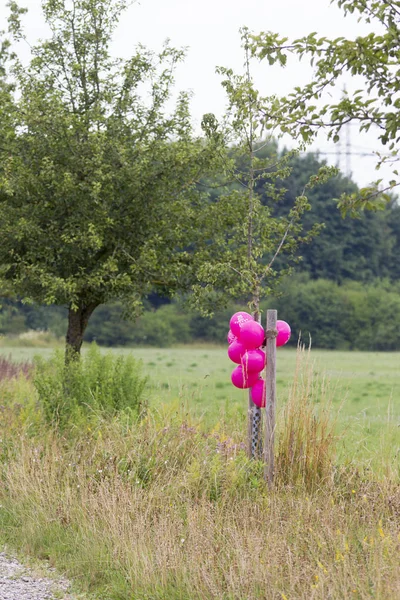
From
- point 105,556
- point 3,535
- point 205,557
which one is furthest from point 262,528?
point 3,535

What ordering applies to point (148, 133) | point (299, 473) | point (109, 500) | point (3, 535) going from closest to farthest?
point (109, 500) < point (3, 535) < point (299, 473) < point (148, 133)

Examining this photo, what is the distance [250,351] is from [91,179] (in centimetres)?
547

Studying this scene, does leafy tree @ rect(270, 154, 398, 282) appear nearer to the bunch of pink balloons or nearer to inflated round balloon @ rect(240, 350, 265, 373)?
the bunch of pink balloons

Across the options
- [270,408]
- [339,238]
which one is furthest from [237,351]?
[339,238]

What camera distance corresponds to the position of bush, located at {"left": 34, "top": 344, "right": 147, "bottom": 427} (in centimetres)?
973

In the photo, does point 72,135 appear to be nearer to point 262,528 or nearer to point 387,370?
point 262,528

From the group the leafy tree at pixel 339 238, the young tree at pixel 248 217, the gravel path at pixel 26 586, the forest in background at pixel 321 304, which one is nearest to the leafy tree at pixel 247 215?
the young tree at pixel 248 217

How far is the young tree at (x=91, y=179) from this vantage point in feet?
39.8

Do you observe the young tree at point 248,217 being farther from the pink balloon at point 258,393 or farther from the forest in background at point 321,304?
the forest in background at point 321,304

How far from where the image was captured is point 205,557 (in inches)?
212

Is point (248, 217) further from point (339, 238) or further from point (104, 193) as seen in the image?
point (339, 238)

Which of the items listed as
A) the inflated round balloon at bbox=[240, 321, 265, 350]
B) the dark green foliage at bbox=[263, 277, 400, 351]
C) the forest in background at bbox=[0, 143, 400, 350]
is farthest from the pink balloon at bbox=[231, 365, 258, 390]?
the dark green foliage at bbox=[263, 277, 400, 351]

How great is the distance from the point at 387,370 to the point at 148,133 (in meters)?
26.3

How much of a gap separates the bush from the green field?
0.39 meters
